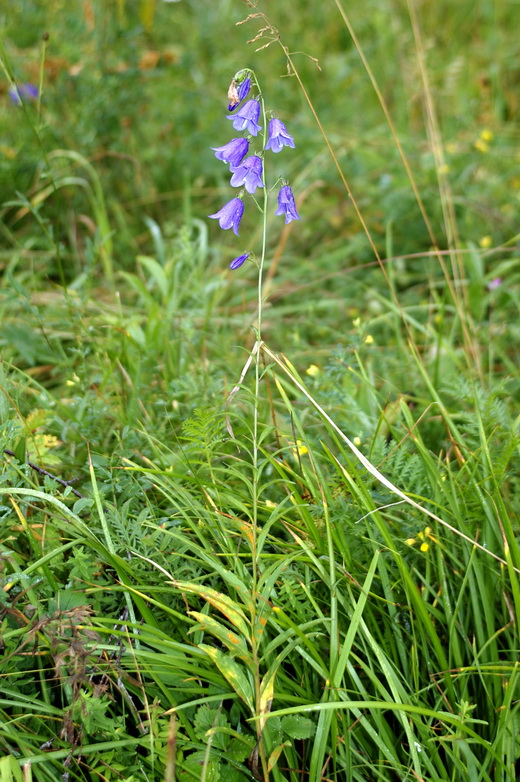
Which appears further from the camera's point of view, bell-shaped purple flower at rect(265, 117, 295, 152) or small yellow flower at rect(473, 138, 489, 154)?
small yellow flower at rect(473, 138, 489, 154)

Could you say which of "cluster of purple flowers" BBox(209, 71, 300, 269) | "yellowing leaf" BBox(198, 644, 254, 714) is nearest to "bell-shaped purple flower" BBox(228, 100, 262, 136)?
"cluster of purple flowers" BBox(209, 71, 300, 269)

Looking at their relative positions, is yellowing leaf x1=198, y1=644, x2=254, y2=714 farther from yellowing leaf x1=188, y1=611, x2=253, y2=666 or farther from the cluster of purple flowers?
the cluster of purple flowers

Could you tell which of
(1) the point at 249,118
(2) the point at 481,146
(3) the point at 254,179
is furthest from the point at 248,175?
(2) the point at 481,146

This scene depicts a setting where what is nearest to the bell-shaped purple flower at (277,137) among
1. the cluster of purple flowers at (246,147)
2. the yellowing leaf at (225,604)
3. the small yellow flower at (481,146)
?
the cluster of purple flowers at (246,147)

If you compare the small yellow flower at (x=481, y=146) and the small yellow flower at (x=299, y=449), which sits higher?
the small yellow flower at (x=481, y=146)

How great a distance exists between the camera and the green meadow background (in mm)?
1477

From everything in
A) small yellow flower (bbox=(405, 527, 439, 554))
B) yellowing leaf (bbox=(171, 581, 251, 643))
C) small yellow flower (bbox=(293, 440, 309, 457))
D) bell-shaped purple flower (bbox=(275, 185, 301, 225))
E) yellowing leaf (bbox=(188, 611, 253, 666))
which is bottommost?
small yellow flower (bbox=(405, 527, 439, 554))

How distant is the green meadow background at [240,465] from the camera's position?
1477mm

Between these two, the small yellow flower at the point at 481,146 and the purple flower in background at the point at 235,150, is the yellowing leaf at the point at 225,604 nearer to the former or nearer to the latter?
the purple flower in background at the point at 235,150

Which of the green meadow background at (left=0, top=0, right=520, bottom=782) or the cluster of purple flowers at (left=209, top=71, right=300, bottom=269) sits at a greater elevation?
the cluster of purple flowers at (left=209, top=71, right=300, bottom=269)

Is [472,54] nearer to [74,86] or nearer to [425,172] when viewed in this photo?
[425,172]

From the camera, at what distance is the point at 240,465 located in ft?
6.35

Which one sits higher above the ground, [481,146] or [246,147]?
[246,147]

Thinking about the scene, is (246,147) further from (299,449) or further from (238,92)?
(299,449)
